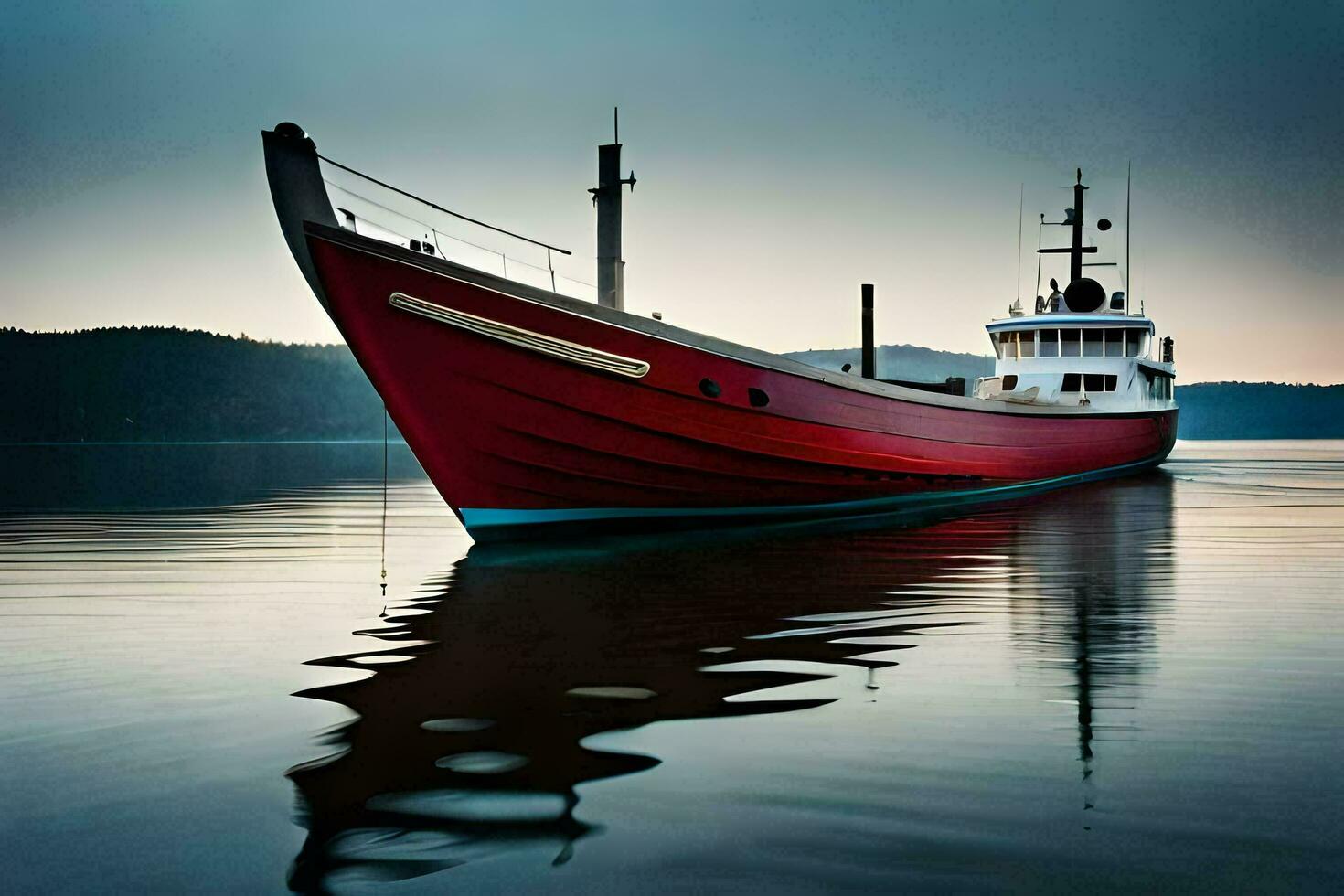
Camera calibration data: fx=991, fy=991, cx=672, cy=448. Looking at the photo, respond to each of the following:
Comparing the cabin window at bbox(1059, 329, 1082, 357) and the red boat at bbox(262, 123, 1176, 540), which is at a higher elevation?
the cabin window at bbox(1059, 329, 1082, 357)

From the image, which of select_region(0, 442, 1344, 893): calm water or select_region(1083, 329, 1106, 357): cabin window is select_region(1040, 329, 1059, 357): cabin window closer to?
select_region(1083, 329, 1106, 357): cabin window

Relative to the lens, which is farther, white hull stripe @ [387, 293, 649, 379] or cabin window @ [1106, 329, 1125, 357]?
cabin window @ [1106, 329, 1125, 357]

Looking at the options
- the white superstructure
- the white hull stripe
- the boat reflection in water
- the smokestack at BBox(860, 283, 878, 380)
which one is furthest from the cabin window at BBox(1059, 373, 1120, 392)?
the white hull stripe

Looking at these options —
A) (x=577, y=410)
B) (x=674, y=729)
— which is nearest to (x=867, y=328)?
(x=577, y=410)

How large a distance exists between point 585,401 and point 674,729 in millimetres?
7787

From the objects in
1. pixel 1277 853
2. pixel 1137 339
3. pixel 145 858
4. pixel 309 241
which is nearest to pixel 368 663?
pixel 145 858

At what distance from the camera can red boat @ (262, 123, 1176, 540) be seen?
10953 millimetres

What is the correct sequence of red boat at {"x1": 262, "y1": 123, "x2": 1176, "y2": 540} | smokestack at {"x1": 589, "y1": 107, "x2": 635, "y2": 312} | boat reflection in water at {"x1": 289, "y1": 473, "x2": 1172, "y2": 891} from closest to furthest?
boat reflection in water at {"x1": 289, "y1": 473, "x2": 1172, "y2": 891} < red boat at {"x1": 262, "y1": 123, "x2": 1176, "y2": 540} < smokestack at {"x1": 589, "y1": 107, "x2": 635, "y2": 312}

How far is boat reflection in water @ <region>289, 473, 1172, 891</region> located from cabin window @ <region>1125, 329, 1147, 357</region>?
15674mm

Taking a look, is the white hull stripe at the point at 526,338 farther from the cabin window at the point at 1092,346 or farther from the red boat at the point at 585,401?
the cabin window at the point at 1092,346

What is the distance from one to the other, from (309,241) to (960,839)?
9.77m

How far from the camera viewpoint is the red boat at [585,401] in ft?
35.9

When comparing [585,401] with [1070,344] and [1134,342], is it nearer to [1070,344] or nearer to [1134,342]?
[1070,344]

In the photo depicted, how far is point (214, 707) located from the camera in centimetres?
462
